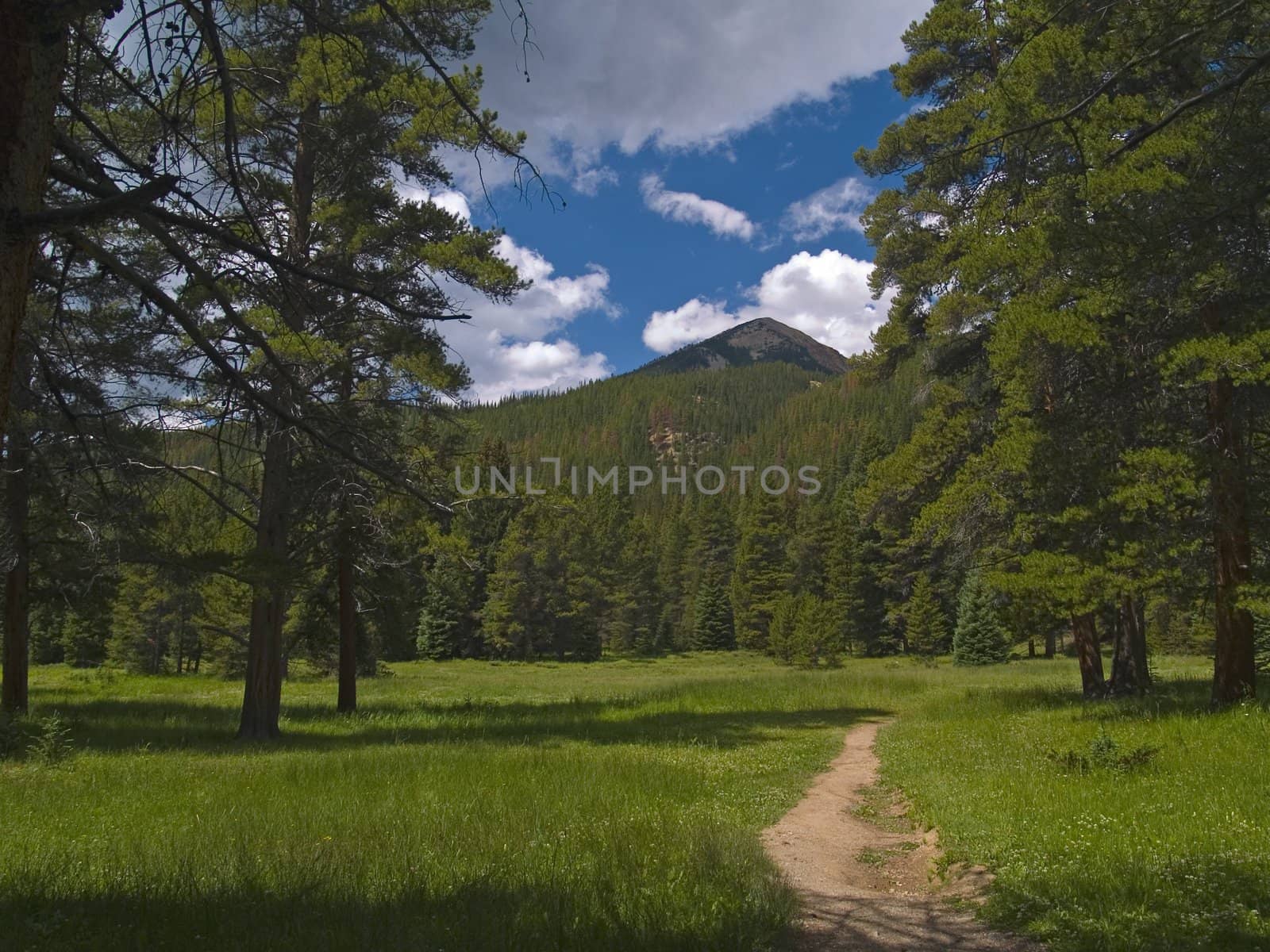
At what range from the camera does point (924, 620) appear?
5638 cm

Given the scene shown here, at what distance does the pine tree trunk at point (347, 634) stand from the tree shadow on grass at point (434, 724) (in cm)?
54

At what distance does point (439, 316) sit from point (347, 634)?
1926cm

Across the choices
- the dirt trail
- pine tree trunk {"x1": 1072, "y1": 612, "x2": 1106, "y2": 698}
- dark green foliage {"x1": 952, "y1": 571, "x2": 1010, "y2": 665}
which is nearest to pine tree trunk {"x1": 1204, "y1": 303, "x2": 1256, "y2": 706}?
pine tree trunk {"x1": 1072, "y1": 612, "x2": 1106, "y2": 698}

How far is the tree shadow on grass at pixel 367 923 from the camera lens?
417cm

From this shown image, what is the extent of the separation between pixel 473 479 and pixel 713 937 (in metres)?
16.0

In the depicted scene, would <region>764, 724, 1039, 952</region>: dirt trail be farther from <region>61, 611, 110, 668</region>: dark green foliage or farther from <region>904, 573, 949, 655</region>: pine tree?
<region>61, 611, 110, 668</region>: dark green foliage

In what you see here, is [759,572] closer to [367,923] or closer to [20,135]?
[367,923]

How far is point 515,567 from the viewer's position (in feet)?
221

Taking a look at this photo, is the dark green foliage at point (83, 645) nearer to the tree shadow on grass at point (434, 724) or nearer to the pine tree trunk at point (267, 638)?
the tree shadow on grass at point (434, 724)

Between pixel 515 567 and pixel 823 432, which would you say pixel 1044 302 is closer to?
pixel 515 567

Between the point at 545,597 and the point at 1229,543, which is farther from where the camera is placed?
the point at 545,597

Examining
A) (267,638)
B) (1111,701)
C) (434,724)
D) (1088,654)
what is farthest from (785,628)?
(267,638)

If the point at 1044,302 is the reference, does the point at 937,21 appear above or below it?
above

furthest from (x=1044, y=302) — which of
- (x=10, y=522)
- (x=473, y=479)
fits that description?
(x=10, y=522)
